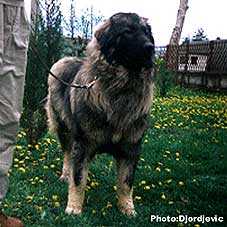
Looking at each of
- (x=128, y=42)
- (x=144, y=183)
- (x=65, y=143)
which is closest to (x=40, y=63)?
(x=65, y=143)

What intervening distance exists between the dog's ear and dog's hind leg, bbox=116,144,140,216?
106 cm

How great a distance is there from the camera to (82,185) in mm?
4824

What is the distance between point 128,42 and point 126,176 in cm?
129

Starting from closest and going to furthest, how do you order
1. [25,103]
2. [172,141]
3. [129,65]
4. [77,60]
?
1. [129,65]
2. [77,60]
3. [25,103]
4. [172,141]

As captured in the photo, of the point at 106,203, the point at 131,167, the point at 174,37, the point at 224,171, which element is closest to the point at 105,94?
the point at 131,167

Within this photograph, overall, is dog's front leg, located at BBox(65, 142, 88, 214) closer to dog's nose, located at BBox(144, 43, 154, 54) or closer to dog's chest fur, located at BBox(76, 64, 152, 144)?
dog's chest fur, located at BBox(76, 64, 152, 144)

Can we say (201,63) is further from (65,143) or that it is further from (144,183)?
(144,183)

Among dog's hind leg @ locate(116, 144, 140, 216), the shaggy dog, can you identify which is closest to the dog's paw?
the shaggy dog

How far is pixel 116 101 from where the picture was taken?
182 inches

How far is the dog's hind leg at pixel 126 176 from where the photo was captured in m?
4.82

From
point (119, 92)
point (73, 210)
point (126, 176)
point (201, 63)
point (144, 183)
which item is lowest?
point (201, 63)

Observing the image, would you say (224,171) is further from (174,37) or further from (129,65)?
(174,37)

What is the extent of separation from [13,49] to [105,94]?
4.49ft

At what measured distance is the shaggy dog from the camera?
4.48 metres
